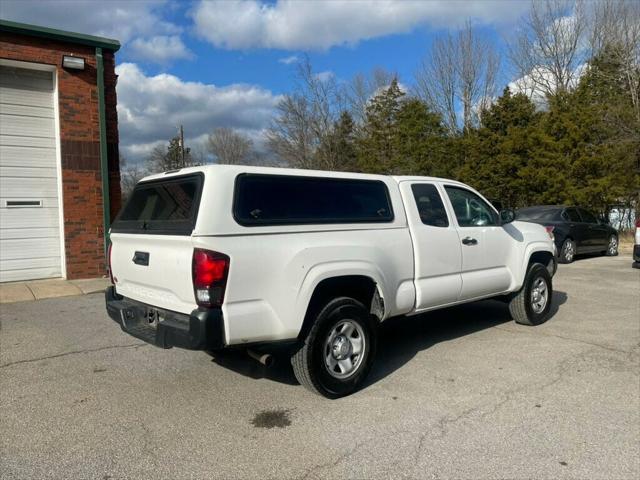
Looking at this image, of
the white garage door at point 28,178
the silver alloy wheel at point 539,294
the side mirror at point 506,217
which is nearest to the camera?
the side mirror at point 506,217

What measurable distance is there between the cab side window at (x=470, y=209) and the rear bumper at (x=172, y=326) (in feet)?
10.5

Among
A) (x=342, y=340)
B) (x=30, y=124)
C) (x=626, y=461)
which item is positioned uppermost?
(x=30, y=124)

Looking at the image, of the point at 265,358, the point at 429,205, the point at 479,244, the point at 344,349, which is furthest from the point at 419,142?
the point at 265,358

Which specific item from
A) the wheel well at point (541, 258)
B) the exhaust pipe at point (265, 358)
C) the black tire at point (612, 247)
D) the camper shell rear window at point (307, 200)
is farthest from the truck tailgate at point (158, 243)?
the black tire at point (612, 247)

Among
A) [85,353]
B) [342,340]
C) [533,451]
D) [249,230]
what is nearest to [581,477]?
→ [533,451]

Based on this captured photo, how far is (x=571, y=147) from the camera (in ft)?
70.8

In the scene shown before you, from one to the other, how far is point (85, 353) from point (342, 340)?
3047 mm

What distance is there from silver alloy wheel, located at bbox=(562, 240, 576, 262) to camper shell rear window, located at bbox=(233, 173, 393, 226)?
10.5 meters

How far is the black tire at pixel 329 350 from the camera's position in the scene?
4070mm

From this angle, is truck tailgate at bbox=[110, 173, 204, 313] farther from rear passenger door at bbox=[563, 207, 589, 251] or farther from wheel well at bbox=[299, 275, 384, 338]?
rear passenger door at bbox=[563, 207, 589, 251]

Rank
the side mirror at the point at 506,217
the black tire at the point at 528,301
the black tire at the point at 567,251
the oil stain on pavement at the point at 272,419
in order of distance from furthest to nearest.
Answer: the black tire at the point at 567,251, the black tire at the point at 528,301, the side mirror at the point at 506,217, the oil stain on pavement at the point at 272,419

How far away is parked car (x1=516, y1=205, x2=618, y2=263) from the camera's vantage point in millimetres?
13547

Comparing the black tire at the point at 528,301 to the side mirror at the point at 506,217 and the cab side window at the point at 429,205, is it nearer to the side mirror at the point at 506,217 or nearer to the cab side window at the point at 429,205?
the side mirror at the point at 506,217

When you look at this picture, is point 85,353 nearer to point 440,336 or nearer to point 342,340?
point 342,340
